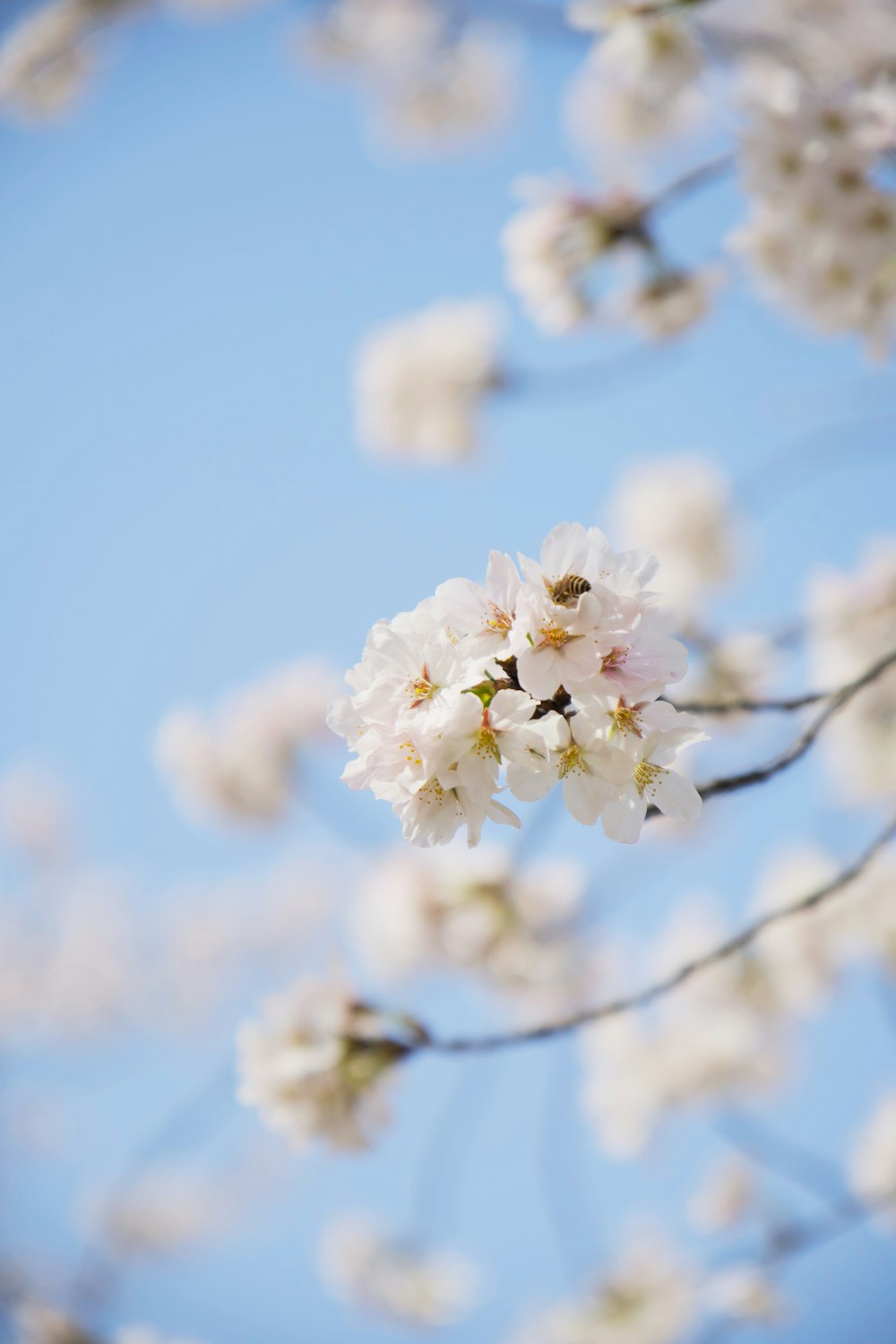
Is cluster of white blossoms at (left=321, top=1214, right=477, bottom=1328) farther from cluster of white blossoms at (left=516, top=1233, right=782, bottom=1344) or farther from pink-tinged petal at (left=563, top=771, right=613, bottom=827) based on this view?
pink-tinged petal at (left=563, top=771, right=613, bottom=827)

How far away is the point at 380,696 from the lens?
920 millimetres

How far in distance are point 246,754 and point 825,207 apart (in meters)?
3.63

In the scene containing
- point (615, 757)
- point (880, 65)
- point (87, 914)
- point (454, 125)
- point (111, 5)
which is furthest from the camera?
point (87, 914)

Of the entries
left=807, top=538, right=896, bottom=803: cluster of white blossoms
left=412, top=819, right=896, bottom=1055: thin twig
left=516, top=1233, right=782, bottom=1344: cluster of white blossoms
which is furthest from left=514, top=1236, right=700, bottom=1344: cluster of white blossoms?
left=412, top=819, right=896, bottom=1055: thin twig

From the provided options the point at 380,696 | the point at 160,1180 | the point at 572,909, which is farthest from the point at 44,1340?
the point at 160,1180

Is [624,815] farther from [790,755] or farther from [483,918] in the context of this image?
[483,918]

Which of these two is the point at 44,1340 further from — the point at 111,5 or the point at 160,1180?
the point at 160,1180

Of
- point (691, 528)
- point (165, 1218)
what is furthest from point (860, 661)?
point (165, 1218)

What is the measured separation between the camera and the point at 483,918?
259 cm

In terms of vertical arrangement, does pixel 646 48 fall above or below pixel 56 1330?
above

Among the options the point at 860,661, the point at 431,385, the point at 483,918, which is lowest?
the point at 483,918

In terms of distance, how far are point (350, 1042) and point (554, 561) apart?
1.08m

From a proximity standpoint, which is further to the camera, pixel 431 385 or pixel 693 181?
pixel 431 385

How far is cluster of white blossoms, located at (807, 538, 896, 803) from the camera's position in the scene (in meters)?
2.92
